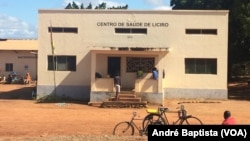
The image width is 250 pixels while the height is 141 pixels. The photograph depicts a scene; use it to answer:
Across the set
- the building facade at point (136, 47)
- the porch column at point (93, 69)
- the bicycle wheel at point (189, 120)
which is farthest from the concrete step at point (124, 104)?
the bicycle wheel at point (189, 120)

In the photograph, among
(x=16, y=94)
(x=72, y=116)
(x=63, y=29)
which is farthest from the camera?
(x=16, y=94)

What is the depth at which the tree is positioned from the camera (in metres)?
31.5

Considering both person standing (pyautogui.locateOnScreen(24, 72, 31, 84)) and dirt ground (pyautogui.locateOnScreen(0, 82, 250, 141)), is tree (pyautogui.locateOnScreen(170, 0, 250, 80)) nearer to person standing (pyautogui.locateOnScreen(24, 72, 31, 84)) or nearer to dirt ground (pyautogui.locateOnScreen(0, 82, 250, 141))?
dirt ground (pyautogui.locateOnScreen(0, 82, 250, 141))

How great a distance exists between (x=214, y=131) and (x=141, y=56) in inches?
855

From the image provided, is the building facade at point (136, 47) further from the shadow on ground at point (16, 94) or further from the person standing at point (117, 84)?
the shadow on ground at point (16, 94)

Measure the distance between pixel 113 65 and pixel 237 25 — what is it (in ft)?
39.7

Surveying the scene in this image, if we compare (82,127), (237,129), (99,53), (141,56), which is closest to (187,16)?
(141,56)

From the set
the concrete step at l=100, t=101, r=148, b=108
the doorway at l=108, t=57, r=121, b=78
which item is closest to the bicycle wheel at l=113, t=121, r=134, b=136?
the concrete step at l=100, t=101, r=148, b=108

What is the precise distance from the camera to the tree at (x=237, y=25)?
1242 inches

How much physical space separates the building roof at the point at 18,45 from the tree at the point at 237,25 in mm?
17708

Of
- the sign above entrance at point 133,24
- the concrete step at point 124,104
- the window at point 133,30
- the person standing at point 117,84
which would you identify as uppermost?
the sign above entrance at point 133,24

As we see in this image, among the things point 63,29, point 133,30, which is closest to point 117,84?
point 133,30

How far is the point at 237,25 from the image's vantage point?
116ft

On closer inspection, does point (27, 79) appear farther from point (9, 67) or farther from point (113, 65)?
point (113, 65)
